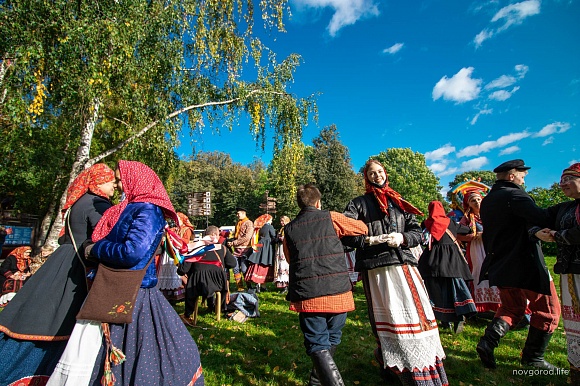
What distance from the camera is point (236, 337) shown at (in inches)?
189

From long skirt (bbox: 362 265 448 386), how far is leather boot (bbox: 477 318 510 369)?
116cm

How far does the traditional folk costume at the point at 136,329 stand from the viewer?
1982mm

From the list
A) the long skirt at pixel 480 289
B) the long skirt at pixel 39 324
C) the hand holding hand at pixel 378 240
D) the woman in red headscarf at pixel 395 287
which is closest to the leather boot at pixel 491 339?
the woman in red headscarf at pixel 395 287

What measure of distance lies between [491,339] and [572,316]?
820 millimetres

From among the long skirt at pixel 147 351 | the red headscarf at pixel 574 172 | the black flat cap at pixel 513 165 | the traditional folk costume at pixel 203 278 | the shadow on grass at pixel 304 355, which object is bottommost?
the shadow on grass at pixel 304 355

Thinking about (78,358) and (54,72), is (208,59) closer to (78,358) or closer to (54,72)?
(54,72)

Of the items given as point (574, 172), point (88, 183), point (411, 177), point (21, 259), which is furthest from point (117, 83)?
point (411, 177)

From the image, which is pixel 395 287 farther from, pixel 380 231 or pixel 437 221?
pixel 437 221

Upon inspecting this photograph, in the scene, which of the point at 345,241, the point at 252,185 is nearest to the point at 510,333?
the point at 345,241

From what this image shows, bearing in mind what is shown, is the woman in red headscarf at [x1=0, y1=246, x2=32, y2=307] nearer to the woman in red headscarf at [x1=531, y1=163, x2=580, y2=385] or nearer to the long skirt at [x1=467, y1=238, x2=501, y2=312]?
the long skirt at [x1=467, y1=238, x2=501, y2=312]

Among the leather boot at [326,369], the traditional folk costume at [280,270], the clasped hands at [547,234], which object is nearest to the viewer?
the leather boot at [326,369]

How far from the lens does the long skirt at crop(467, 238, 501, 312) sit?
15.9 ft

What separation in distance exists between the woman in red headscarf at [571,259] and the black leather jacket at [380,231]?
43.7 inches

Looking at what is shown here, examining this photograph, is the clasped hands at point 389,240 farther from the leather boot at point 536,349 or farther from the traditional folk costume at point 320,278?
the leather boot at point 536,349
